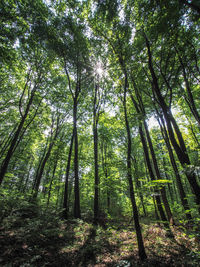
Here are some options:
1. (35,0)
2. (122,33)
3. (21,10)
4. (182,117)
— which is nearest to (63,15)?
(35,0)

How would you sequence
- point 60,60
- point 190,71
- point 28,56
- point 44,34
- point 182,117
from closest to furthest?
point 190,71
point 44,34
point 28,56
point 60,60
point 182,117

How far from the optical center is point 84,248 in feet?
17.2

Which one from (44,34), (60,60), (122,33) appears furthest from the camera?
(60,60)

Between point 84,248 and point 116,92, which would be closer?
point 84,248

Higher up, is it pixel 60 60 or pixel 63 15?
pixel 63 15

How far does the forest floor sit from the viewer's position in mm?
3940

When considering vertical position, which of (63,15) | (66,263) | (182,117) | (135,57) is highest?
(63,15)

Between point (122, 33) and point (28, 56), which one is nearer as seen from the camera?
point (122, 33)

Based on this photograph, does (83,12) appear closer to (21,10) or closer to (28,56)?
(21,10)

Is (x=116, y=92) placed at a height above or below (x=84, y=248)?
above

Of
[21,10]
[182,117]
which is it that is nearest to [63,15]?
[21,10]

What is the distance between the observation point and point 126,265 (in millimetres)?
3729

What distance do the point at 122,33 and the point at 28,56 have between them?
8.15 metres

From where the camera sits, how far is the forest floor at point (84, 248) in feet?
12.9
